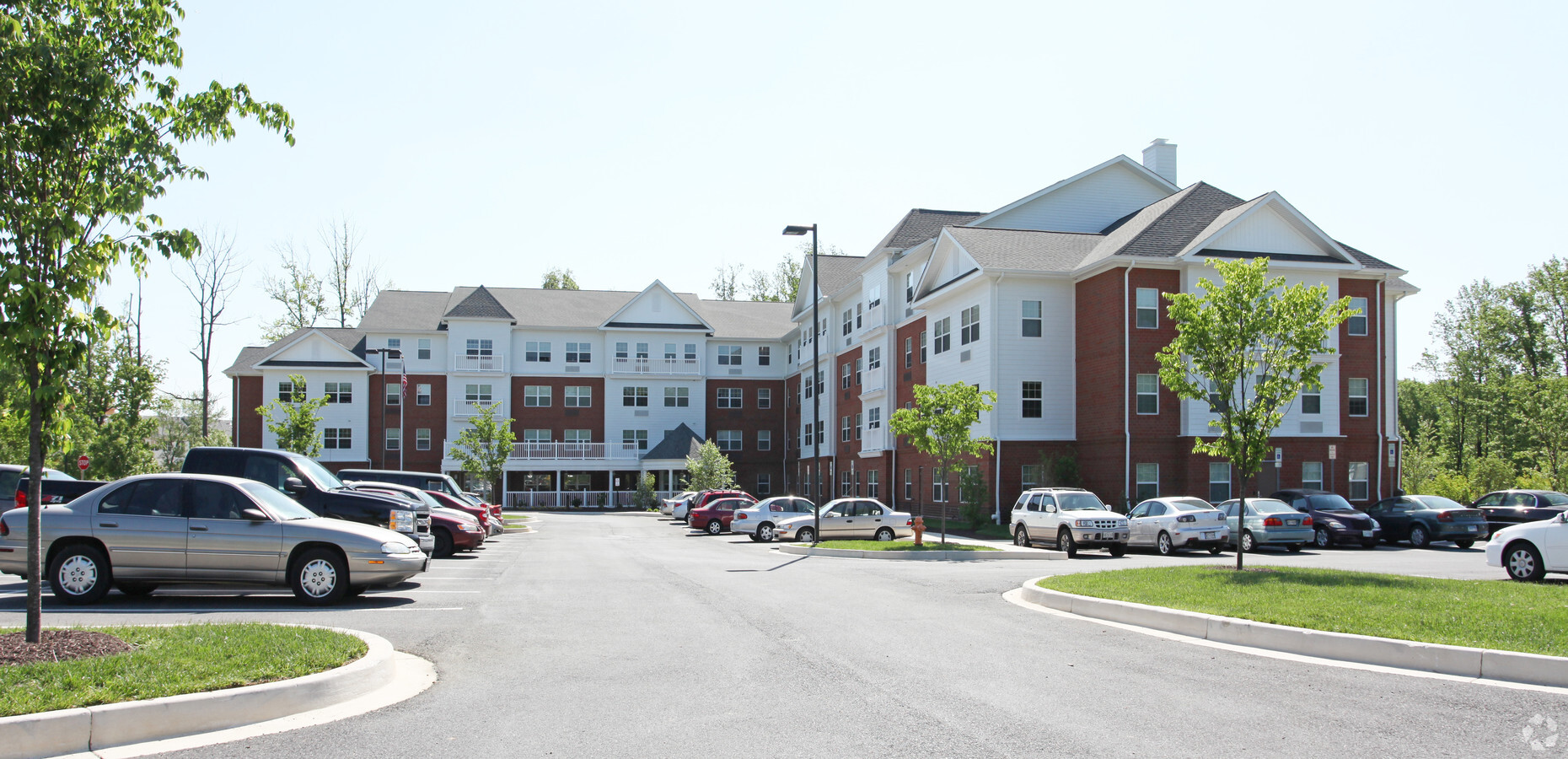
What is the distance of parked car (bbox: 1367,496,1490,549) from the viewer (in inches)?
1121

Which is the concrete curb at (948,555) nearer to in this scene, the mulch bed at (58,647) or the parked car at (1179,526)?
the parked car at (1179,526)

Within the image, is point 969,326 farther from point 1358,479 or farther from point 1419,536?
point 1419,536

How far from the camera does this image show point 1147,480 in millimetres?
34719

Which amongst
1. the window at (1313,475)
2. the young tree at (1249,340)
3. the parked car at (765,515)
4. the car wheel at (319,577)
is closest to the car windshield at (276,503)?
the car wheel at (319,577)

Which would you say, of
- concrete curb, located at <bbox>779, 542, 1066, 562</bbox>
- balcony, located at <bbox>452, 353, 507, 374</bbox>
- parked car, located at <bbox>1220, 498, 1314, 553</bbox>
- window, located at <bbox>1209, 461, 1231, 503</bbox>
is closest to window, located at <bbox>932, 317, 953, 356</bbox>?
window, located at <bbox>1209, 461, 1231, 503</bbox>

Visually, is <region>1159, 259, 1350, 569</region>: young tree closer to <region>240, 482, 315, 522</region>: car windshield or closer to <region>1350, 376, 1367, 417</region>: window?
<region>240, 482, 315, 522</region>: car windshield

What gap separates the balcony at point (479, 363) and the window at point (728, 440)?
46.3ft

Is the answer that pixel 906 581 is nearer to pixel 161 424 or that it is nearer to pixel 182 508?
pixel 182 508

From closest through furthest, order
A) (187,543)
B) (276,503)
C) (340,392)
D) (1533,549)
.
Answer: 1. (187,543)
2. (276,503)
3. (1533,549)
4. (340,392)

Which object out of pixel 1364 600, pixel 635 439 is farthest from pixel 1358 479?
pixel 635 439

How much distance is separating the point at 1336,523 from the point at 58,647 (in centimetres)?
2873

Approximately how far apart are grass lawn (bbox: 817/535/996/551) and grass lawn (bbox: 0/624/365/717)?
56.7ft

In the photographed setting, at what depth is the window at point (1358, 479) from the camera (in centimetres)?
3647

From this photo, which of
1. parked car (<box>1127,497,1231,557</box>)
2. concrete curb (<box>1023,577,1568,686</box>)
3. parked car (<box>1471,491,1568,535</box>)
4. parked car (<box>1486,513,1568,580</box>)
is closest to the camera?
concrete curb (<box>1023,577,1568,686</box>)
